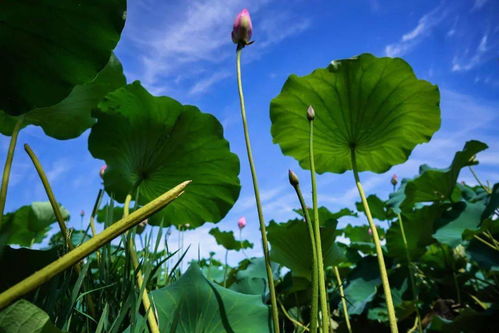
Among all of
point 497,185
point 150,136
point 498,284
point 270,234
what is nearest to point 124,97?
point 150,136

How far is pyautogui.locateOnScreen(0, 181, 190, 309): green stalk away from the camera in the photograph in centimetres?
21

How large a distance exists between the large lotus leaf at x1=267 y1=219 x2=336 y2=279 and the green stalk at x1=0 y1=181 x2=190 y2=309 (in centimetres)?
85

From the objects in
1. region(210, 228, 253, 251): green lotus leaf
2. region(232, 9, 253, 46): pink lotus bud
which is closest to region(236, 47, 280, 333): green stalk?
region(232, 9, 253, 46): pink lotus bud

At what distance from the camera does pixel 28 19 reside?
1.42 feet

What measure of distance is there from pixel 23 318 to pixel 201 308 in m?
0.43

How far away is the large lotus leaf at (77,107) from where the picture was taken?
86cm

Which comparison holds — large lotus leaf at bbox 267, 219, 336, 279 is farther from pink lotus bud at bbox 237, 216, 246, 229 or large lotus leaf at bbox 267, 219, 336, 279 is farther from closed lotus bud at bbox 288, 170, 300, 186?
pink lotus bud at bbox 237, 216, 246, 229

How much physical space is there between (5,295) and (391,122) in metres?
0.98

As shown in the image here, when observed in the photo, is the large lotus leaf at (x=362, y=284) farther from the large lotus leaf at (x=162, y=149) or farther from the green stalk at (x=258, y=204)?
the green stalk at (x=258, y=204)

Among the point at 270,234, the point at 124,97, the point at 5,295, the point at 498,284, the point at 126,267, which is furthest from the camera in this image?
the point at 498,284

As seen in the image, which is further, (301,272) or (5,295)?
(301,272)

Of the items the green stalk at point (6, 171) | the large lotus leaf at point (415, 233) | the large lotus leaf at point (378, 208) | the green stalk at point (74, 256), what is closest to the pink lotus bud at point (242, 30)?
the green stalk at point (6, 171)

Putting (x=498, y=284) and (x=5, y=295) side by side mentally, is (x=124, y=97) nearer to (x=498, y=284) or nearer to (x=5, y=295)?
(x=5, y=295)

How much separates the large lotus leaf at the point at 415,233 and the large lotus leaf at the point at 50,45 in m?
1.49
